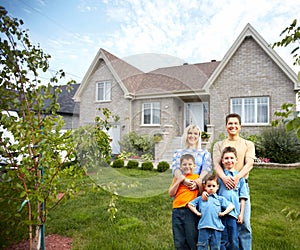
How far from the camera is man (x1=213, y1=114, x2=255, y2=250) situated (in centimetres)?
170

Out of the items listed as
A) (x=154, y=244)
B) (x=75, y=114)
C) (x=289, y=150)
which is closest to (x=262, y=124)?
(x=289, y=150)

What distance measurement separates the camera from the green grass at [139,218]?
5.60 feet

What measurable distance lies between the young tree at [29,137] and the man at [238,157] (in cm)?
116

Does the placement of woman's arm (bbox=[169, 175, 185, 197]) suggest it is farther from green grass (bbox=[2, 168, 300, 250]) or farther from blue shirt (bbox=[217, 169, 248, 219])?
blue shirt (bbox=[217, 169, 248, 219])

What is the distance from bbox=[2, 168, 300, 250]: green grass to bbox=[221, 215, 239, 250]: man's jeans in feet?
1.73

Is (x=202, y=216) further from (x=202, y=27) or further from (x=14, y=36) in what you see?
(x=14, y=36)

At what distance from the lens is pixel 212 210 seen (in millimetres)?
1632

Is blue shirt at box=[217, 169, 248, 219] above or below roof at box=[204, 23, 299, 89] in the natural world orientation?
below

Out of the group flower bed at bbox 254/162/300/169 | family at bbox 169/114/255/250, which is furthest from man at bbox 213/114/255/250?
flower bed at bbox 254/162/300/169

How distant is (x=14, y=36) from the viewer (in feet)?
6.34

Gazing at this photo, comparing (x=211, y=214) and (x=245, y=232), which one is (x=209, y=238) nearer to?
(x=211, y=214)

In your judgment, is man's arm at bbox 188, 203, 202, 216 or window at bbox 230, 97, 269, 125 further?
window at bbox 230, 97, 269, 125

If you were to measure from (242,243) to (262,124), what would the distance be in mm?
6376

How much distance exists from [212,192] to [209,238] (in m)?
0.35
